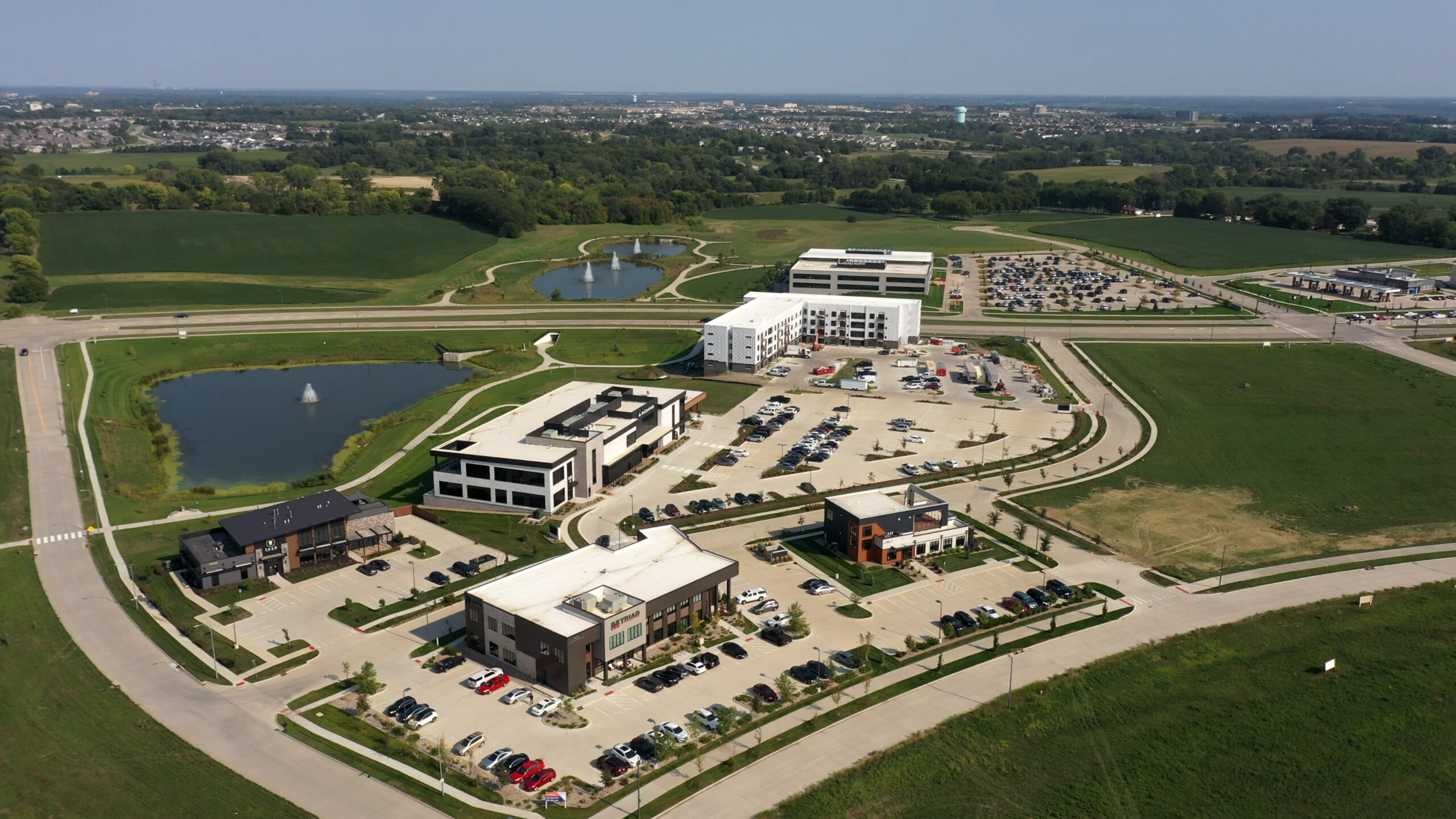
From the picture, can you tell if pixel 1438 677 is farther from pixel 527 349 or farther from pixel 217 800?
pixel 527 349

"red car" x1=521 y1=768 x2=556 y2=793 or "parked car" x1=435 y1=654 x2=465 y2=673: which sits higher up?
"red car" x1=521 y1=768 x2=556 y2=793

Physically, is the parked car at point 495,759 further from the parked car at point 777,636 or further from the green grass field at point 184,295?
the green grass field at point 184,295

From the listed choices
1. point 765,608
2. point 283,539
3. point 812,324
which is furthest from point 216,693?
point 812,324

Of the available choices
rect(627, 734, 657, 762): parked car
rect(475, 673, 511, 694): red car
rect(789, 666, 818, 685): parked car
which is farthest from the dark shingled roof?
rect(789, 666, 818, 685): parked car

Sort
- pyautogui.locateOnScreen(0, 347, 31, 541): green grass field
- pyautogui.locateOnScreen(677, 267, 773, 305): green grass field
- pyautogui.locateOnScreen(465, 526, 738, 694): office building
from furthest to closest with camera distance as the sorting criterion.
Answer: pyautogui.locateOnScreen(677, 267, 773, 305): green grass field → pyautogui.locateOnScreen(0, 347, 31, 541): green grass field → pyautogui.locateOnScreen(465, 526, 738, 694): office building

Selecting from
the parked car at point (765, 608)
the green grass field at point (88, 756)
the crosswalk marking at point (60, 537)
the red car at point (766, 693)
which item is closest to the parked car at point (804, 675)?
the red car at point (766, 693)

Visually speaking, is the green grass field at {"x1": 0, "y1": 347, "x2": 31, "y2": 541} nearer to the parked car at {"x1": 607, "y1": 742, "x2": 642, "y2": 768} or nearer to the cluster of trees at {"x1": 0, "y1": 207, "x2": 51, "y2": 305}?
the cluster of trees at {"x1": 0, "y1": 207, "x2": 51, "y2": 305}

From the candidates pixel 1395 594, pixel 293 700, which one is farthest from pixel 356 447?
pixel 1395 594

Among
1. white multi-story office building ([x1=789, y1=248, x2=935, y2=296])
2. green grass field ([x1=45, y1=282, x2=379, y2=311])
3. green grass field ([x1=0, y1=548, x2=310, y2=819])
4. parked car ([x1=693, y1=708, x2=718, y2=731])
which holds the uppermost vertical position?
white multi-story office building ([x1=789, y1=248, x2=935, y2=296])
